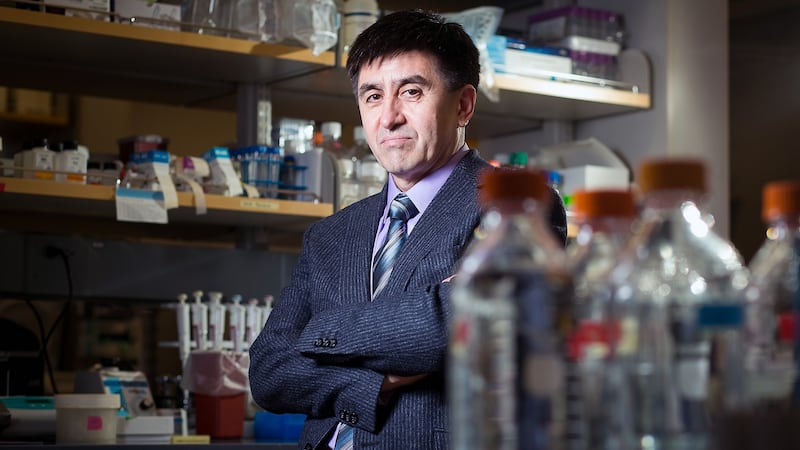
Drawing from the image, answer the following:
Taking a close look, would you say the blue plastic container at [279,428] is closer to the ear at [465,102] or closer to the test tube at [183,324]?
the test tube at [183,324]

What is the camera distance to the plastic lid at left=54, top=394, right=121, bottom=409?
9.12ft

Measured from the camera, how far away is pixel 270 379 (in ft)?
7.06

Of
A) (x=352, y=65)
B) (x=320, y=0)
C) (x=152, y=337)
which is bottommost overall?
(x=152, y=337)

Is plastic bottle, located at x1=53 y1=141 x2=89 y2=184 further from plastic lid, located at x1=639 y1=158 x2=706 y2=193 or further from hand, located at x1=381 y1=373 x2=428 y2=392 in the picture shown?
plastic lid, located at x1=639 y1=158 x2=706 y2=193

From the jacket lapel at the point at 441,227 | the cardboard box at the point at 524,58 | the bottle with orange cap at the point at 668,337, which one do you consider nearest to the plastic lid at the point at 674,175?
the bottle with orange cap at the point at 668,337

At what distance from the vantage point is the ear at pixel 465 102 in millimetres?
2209

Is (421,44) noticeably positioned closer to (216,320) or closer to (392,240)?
(392,240)

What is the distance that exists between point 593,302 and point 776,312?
0.50 ft

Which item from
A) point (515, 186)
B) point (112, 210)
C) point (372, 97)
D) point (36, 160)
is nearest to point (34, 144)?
point (36, 160)

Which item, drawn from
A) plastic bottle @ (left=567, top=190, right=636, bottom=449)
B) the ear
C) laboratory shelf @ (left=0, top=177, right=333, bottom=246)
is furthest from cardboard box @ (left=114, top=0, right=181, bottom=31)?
plastic bottle @ (left=567, top=190, right=636, bottom=449)

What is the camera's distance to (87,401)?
9.16 ft

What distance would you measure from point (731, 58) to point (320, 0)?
2.34 meters

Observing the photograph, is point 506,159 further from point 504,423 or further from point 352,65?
point 504,423

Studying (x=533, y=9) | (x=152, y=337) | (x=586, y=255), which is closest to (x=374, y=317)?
(x=586, y=255)
